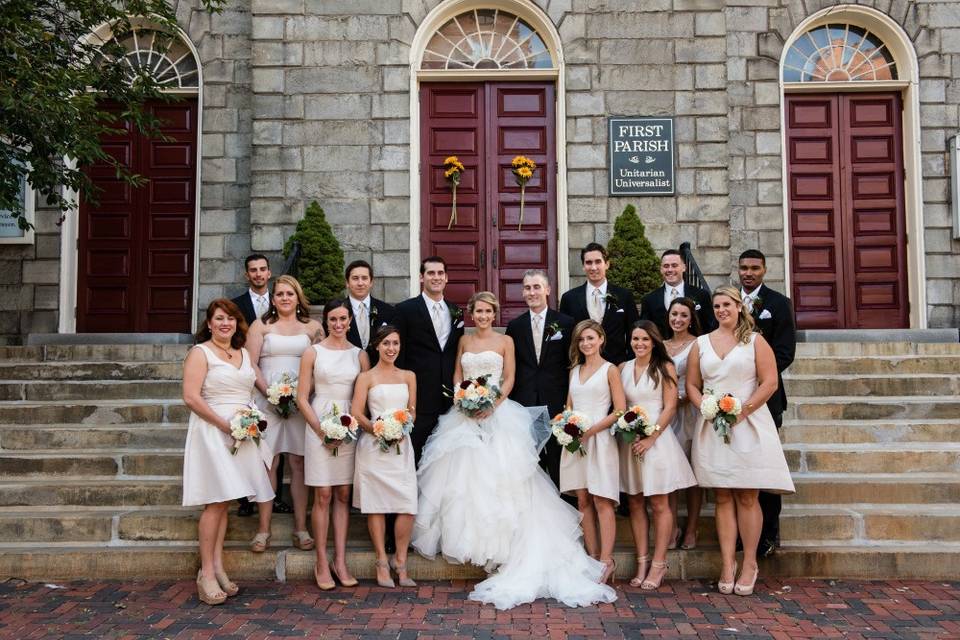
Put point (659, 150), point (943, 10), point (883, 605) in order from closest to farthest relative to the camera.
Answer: point (883, 605) → point (659, 150) → point (943, 10)

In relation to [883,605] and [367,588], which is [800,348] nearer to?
[883,605]

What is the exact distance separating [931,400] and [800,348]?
1497mm

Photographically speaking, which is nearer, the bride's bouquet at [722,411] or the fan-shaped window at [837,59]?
the bride's bouquet at [722,411]

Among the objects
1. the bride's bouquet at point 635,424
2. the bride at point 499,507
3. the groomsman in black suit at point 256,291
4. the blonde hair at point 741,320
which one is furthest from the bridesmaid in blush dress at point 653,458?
the groomsman in black suit at point 256,291

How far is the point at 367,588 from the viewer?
5602mm

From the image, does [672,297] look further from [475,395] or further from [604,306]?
[475,395]

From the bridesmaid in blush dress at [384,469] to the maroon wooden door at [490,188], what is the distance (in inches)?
190

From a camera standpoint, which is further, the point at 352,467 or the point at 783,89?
the point at 783,89

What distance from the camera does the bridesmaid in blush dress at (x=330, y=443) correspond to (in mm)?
5688

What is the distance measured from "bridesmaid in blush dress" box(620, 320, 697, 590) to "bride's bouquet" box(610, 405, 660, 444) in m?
0.05

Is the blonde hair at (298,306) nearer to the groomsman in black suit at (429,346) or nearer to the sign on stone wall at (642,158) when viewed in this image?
the groomsman in black suit at (429,346)

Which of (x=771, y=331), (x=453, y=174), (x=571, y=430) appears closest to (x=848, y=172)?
(x=453, y=174)

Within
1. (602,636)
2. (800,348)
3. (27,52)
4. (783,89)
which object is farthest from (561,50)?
(602,636)

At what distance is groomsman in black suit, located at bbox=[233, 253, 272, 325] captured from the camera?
6.78m
